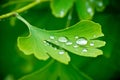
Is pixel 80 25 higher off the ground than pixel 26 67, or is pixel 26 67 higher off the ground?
pixel 80 25

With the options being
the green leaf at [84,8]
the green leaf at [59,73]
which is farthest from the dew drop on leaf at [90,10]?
the green leaf at [59,73]

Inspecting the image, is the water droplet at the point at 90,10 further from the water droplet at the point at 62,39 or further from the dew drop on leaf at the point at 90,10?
the water droplet at the point at 62,39

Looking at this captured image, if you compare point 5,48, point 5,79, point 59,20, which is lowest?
point 5,79

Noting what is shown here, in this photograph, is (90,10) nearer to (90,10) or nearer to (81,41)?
(90,10)

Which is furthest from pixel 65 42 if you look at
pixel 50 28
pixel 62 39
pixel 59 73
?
pixel 50 28

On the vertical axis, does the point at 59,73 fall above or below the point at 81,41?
below

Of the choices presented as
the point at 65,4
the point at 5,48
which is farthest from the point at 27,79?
the point at 5,48

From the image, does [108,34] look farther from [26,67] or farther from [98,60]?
[26,67]
